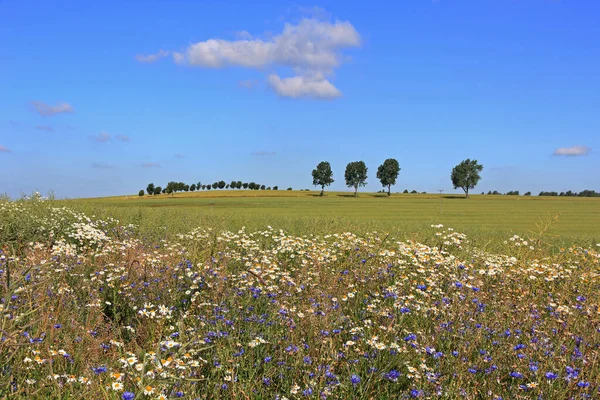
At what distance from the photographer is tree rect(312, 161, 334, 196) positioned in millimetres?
112562

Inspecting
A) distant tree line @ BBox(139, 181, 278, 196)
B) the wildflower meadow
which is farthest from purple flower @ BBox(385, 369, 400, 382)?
distant tree line @ BBox(139, 181, 278, 196)

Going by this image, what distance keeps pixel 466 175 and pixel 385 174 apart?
1978cm

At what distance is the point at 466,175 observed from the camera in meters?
106

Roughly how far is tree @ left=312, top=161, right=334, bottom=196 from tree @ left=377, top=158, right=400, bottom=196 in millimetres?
13129

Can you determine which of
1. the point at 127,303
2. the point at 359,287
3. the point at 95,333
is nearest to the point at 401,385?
the point at 359,287

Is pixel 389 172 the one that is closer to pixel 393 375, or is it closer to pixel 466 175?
pixel 466 175

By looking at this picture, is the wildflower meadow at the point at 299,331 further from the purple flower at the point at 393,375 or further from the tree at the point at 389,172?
A: the tree at the point at 389,172

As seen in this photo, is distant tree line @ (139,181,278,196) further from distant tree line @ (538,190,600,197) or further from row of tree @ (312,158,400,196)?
distant tree line @ (538,190,600,197)

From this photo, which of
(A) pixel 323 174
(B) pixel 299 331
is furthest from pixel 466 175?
(B) pixel 299 331

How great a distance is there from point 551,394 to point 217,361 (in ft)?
9.05

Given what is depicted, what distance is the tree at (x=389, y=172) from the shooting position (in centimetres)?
11038

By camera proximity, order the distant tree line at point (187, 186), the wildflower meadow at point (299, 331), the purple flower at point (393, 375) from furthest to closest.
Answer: the distant tree line at point (187, 186)
the purple flower at point (393, 375)
the wildflower meadow at point (299, 331)

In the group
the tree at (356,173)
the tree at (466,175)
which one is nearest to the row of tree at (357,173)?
the tree at (356,173)

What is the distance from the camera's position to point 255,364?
3.85 m
